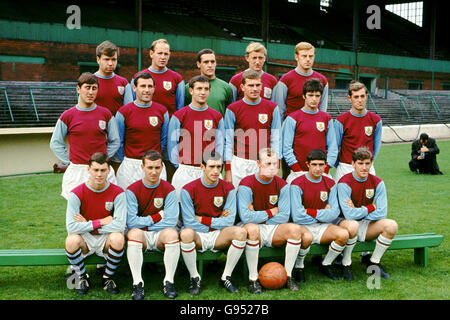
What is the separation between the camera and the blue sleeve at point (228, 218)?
15.5 ft

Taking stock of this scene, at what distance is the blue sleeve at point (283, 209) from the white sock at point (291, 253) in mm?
256

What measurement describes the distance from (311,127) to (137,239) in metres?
2.15

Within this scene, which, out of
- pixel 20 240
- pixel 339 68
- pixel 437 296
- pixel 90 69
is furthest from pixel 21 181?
pixel 339 68

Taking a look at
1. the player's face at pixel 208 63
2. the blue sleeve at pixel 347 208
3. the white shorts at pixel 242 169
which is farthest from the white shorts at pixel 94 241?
the blue sleeve at pixel 347 208

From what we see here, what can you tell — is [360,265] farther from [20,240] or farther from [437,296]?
[20,240]

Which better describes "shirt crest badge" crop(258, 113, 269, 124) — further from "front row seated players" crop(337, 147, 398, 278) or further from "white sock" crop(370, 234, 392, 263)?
"white sock" crop(370, 234, 392, 263)

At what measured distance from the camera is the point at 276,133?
5.39 metres

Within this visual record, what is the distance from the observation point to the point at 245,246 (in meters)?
4.69

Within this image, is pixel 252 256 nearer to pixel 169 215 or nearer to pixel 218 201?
pixel 218 201

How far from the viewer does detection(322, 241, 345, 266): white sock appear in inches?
192

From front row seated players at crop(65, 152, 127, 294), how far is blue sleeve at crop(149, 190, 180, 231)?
1.06ft

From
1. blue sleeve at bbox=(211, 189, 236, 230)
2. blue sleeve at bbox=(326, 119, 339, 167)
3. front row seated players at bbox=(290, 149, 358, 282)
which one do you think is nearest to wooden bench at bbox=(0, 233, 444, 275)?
front row seated players at bbox=(290, 149, 358, 282)

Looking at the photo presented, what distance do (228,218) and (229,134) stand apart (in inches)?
39.0

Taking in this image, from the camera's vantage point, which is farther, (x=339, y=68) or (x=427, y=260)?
(x=339, y=68)
